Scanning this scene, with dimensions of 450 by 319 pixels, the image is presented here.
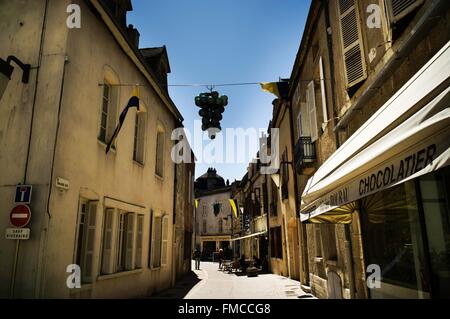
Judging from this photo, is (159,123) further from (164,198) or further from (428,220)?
(428,220)

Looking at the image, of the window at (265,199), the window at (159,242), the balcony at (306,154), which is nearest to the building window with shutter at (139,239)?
the window at (159,242)

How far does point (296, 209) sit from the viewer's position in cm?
1427

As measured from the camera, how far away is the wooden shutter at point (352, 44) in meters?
6.86

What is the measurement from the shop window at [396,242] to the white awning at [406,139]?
112 centimetres

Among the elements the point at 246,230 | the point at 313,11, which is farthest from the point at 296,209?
the point at 246,230

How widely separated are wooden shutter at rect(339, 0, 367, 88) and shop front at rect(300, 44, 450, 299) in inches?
89.9

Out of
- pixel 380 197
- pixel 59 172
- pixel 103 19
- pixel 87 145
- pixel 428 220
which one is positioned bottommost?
pixel 428 220

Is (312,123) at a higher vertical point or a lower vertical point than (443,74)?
higher

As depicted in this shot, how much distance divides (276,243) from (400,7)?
17.2m

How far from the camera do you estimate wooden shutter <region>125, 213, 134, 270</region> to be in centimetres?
994

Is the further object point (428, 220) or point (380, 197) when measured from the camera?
point (380, 197)

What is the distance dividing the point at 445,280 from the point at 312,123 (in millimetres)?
7207

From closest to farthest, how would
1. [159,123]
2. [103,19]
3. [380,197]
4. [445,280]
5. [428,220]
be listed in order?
1. [445,280]
2. [428,220]
3. [380,197]
4. [103,19]
5. [159,123]

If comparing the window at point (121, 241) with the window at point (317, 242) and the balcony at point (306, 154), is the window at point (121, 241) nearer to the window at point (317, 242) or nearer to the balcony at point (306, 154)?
the balcony at point (306, 154)
